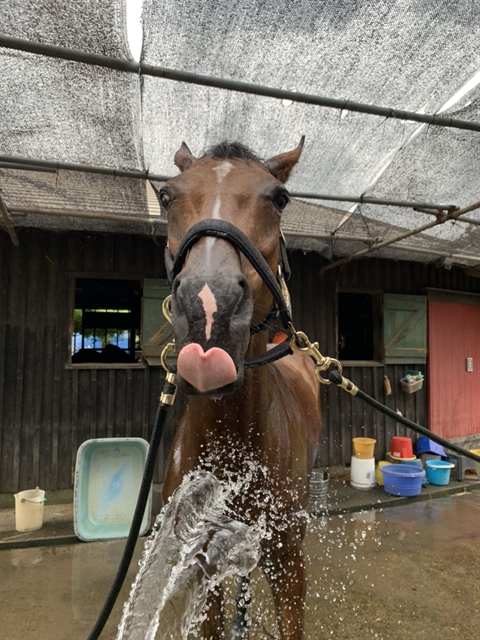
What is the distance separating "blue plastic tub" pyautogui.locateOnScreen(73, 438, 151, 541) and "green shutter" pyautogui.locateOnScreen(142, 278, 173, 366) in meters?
1.16

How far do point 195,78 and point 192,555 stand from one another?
7.61 ft

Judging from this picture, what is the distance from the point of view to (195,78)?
2.02 meters

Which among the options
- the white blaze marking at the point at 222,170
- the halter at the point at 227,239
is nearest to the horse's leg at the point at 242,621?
the halter at the point at 227,239

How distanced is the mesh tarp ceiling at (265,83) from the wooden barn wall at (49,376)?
175 centimetres

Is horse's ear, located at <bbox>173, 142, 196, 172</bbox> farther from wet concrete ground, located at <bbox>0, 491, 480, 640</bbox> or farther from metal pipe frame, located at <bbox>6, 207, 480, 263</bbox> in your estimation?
wet concrete ground, located at <bbox>0, 491, 480, 640</bbox>

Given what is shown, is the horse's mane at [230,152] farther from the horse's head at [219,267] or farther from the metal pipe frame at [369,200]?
the metal pipe frame at [369,200]

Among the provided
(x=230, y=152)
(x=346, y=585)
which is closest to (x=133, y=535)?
(x=230, y=152)

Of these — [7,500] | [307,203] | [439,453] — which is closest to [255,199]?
[307,203]

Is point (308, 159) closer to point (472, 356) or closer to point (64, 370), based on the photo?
point (64, 370)

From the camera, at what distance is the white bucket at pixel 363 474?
507 centimetres

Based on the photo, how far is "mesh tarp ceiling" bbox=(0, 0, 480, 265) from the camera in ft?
6.28

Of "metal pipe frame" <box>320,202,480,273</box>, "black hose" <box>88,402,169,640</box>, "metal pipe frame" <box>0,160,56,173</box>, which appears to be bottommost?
"black hose" <box>88,402,169,640</box>

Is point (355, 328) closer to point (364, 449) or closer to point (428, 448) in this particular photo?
point (428, 448)

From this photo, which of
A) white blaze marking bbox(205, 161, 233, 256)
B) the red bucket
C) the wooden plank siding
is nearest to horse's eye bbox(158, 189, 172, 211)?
white blaze marking bbox(205, 161, 233, 256)
